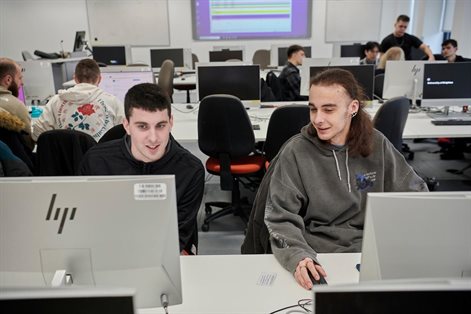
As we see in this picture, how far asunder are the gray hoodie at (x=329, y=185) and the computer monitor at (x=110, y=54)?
597cm

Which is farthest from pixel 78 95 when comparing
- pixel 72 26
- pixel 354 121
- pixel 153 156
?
pixel 72 26

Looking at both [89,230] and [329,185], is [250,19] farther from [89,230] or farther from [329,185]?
[89,230]

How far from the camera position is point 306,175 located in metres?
1.58

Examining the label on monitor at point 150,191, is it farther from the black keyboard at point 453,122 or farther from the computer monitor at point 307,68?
the computer monitor at point 307,68

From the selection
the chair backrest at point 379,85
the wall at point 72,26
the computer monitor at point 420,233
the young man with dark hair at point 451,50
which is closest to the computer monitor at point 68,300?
the computer monitor at point 420,233

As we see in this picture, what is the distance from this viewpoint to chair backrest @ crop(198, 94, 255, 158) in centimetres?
278

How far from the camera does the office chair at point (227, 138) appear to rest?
2779mm

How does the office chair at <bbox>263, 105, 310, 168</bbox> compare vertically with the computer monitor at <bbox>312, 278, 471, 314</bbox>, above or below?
below

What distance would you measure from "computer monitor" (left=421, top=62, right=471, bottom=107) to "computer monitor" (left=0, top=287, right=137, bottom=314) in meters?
3.52

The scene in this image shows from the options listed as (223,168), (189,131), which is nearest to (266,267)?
(223,168)

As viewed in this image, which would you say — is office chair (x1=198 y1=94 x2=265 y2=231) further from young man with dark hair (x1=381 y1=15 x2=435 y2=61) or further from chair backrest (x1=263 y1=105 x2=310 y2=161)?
young man with dark hair (x1=381 y1=15 x2=435 y2=61)

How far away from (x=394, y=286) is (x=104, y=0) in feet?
29.9

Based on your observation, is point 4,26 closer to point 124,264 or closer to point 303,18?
point 303,18

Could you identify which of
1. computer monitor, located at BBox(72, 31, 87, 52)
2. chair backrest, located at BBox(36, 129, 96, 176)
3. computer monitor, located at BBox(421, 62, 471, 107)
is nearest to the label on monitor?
chair backrest, located at BBox(36, 129, 96, 176)
